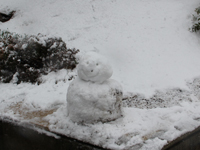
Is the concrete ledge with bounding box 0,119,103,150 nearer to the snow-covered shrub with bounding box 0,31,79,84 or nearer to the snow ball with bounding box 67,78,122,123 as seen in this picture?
the snow ball with bounding box 67,78,122,123

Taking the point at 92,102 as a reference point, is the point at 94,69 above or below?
above

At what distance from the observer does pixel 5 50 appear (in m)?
5.08

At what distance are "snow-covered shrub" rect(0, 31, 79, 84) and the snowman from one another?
2.21 metres

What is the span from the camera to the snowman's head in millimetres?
2787

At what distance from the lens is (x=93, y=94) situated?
9.04 feet

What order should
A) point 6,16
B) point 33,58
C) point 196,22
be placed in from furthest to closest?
point 6,16
point 196,22
point 33,58

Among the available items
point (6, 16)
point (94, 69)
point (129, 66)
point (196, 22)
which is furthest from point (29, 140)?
point (6, 16)

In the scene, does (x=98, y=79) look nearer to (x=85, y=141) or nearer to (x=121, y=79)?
(x=85, y=141)

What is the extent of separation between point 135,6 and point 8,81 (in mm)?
5030

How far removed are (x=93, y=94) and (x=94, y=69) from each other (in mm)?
335

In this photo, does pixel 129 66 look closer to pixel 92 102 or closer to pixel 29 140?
pixel 92 102

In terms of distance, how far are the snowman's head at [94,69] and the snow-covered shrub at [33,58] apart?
2201 mm

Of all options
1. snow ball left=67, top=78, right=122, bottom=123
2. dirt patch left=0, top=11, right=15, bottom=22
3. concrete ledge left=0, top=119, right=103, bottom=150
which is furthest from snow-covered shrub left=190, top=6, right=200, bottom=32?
dirt patch left=0, top=11, right=15, bottom=22

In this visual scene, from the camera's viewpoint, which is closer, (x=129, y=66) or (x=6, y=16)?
(x=129, y=66)
